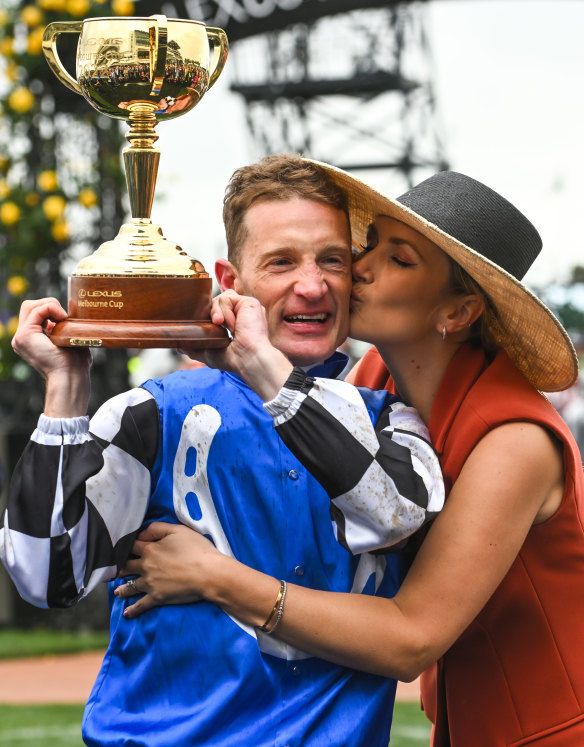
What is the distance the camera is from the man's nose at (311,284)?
7.80 feet

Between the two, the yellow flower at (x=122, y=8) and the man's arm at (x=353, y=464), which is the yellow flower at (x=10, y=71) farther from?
the man's arm at (x=353, y=464)

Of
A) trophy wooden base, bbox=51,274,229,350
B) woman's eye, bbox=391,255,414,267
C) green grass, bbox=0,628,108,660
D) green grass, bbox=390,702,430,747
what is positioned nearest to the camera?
trophy wooden base, bbox=51,274,229,350

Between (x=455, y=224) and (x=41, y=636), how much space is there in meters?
7.02

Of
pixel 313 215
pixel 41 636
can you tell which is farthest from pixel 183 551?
pixel 41 636

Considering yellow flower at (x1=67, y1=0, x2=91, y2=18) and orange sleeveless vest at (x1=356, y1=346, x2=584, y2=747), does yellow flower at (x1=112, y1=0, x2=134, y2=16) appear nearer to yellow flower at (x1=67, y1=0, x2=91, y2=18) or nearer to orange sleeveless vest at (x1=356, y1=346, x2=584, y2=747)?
yellow flower at (x1=67, y1=0, x2=91, y2=18)

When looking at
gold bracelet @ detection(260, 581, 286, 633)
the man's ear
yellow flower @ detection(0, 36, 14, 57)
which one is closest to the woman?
gold bracelet @ detection(260, 581, 286, 633)

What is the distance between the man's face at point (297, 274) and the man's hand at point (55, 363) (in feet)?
1.37

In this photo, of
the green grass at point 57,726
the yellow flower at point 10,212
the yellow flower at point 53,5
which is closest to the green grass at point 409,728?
the green grass at point 57,726

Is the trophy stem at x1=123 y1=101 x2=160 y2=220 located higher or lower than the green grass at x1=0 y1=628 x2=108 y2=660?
higher

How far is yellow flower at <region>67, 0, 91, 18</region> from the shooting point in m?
6.87

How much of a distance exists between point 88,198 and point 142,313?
5.38 metres

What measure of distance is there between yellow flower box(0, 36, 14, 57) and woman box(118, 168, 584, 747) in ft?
17.4

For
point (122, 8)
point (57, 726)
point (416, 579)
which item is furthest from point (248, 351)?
point (122, 8)

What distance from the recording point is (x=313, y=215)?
2.45 metres
